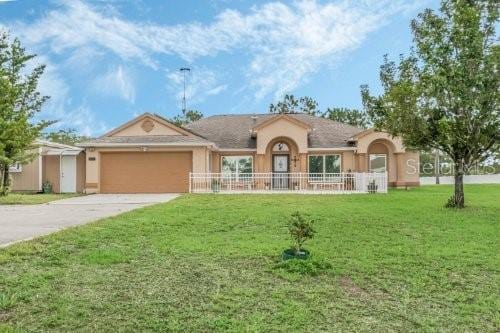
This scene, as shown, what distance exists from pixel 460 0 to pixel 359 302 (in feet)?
45.0

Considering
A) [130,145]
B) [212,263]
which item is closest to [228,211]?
[212,263]

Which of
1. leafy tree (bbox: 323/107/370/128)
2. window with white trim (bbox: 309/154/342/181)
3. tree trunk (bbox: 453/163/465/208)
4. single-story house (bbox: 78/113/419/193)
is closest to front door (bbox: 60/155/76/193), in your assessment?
single-story house (bbox: 78/113/419/193)

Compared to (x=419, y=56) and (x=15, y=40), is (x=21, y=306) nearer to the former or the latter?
(x=419, y=56)

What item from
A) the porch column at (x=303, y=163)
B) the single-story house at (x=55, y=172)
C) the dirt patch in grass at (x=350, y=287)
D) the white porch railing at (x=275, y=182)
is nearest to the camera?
the dirt patch in grass at (x=350, y=287)

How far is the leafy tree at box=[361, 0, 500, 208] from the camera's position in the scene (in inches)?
567

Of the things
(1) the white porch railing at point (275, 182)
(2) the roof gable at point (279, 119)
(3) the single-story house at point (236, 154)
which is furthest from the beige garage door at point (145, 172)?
(2) the roof gable at point (279, 119)

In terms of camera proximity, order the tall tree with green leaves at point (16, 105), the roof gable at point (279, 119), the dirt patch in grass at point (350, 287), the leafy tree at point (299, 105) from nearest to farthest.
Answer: the dirt patch in grass at point (350, 287), the tall tree with green leaves at point (16, 105), the roof gable at point (279, 119), the leafy tree at point (299, 105)

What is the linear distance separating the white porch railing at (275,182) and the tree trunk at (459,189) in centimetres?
807

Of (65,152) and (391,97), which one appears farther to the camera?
(65,152)

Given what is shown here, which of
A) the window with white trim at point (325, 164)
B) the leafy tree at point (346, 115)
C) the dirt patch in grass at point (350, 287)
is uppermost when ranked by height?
the leafy tree at point (346, 115)

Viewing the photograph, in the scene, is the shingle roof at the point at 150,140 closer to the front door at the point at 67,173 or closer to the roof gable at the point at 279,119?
the front door at the point at 67,173

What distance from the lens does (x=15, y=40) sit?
906 inches

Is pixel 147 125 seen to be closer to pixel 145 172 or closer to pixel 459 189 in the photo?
pixel 145 172

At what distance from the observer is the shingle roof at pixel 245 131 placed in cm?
2778
